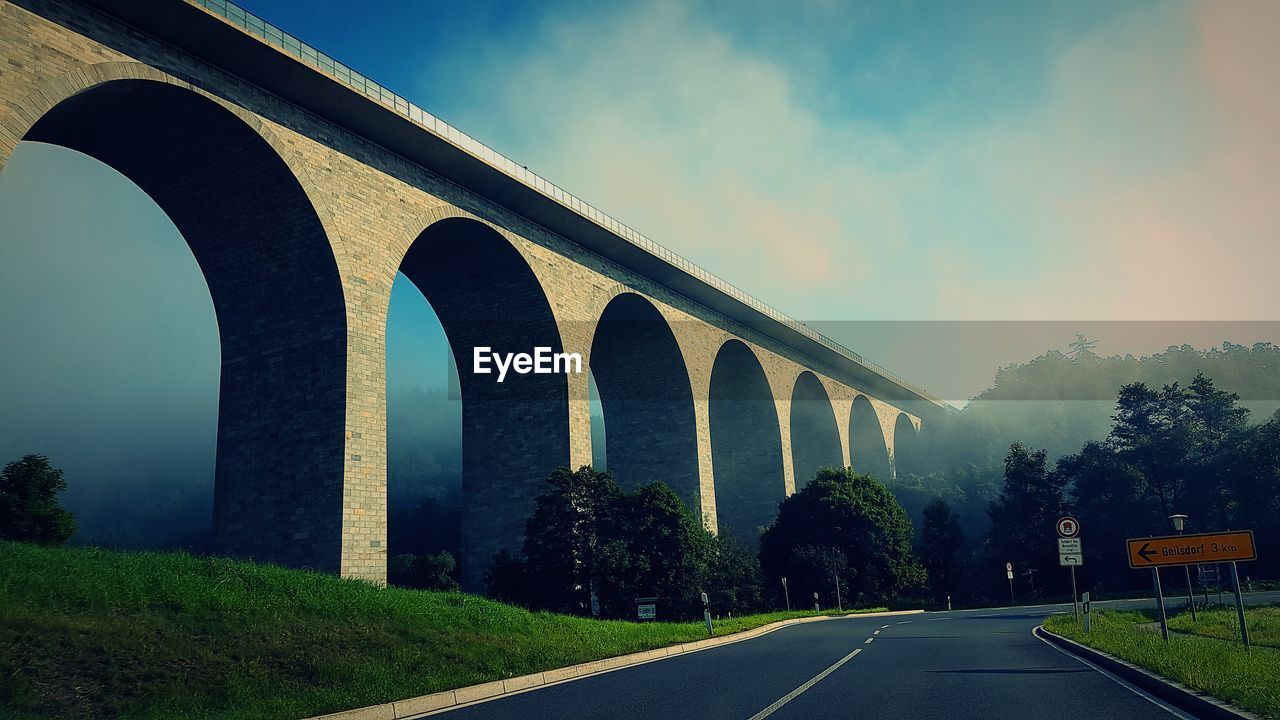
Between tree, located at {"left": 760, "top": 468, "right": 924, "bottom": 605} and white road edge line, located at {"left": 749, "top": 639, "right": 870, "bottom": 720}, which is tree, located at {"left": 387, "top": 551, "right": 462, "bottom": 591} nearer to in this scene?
white road edge line, located at {"left": 749, "top": 639, "right": 870, "bottom": 720}

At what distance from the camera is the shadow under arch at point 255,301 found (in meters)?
21.9

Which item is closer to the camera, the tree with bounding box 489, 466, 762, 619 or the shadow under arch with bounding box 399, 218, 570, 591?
the tree with bounding box 489, 466, 762, 619

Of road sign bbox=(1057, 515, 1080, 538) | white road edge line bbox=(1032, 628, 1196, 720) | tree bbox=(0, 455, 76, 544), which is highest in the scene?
tree bbox=(0, 455, 76, 544)

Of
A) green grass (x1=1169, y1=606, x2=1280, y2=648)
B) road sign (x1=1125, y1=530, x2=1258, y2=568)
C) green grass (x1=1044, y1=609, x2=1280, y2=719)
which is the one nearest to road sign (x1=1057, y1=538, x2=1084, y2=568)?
green grass (x1=1044, y1=609, x2=1280, y2=719)

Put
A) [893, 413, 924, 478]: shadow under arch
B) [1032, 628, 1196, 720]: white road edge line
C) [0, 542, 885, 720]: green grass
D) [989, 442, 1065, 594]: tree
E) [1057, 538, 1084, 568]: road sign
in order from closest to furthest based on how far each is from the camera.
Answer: [1032, 628, 1196, 720]: white road edge line
[0, 542, 885, 720]: green grass
[1057, 538, 1084, 568]: road sign
[989, 442, 1065, 594]: tree
[893, 413, 924, 478]: shadow under arch

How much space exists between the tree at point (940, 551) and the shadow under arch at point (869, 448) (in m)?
8.23

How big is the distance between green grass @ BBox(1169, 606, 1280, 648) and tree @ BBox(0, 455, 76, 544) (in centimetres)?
2450

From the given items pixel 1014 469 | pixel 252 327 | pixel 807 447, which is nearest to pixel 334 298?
pixel 252 327

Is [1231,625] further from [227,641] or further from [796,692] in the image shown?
[227,641]

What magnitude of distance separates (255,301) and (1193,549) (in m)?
23.4

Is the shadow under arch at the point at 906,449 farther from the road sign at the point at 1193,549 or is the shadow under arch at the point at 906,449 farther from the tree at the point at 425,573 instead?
the road sign at the point at 1193,549

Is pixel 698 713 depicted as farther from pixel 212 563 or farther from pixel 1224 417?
pixel 1224 417

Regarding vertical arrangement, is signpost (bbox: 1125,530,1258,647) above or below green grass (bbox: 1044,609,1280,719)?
above

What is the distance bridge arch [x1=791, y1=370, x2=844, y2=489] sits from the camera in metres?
58.5
